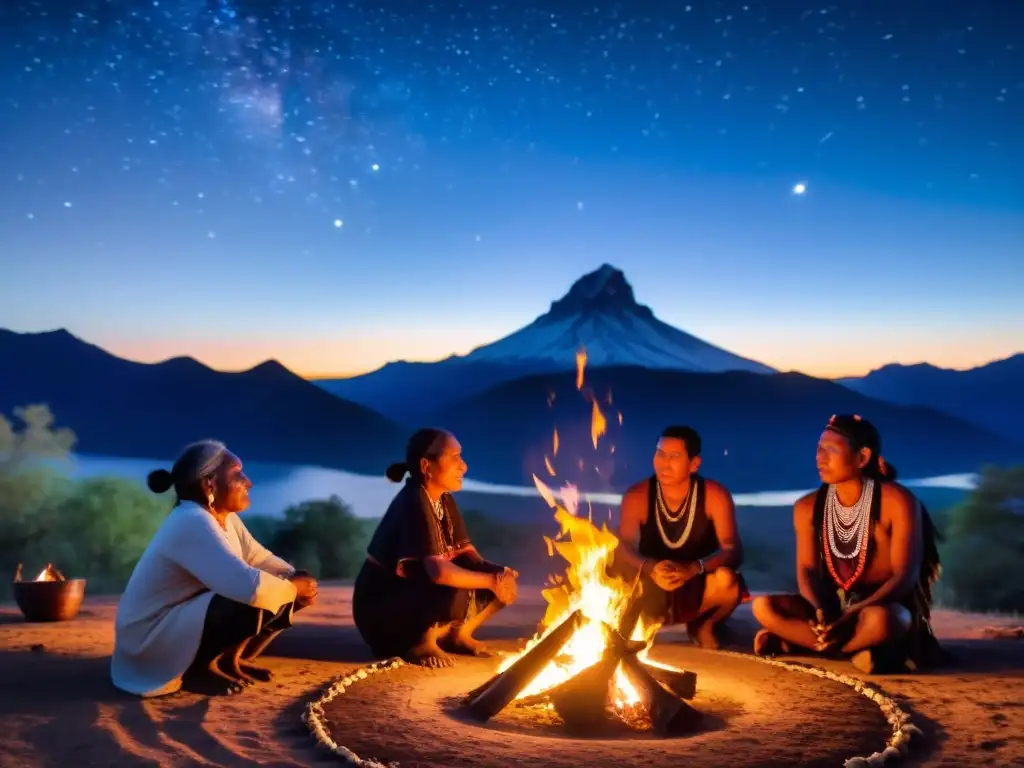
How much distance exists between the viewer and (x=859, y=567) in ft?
21.2

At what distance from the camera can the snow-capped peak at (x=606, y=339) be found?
51.6m

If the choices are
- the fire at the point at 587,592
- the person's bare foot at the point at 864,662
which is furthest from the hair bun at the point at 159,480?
the person's bare foot at the point at 864,662

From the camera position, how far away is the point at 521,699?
214 inches

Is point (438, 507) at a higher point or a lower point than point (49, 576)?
higher

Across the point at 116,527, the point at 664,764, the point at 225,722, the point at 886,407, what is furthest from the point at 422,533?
the point at 886,407

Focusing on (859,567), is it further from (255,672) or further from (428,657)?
(255,672)

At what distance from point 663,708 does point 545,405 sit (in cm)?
4709

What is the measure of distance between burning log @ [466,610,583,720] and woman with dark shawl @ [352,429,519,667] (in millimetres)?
857

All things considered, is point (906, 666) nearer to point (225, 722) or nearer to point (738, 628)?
point (738, 628)

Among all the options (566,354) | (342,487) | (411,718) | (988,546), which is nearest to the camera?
(411,718)

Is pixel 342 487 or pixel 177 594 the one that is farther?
pixel 342 487

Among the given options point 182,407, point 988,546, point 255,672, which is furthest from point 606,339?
point 255,672

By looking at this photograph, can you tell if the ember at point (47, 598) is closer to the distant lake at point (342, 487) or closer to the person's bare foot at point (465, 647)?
the person's bare foot at point (465, 647)

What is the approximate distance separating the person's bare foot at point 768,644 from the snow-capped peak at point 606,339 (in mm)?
43054
